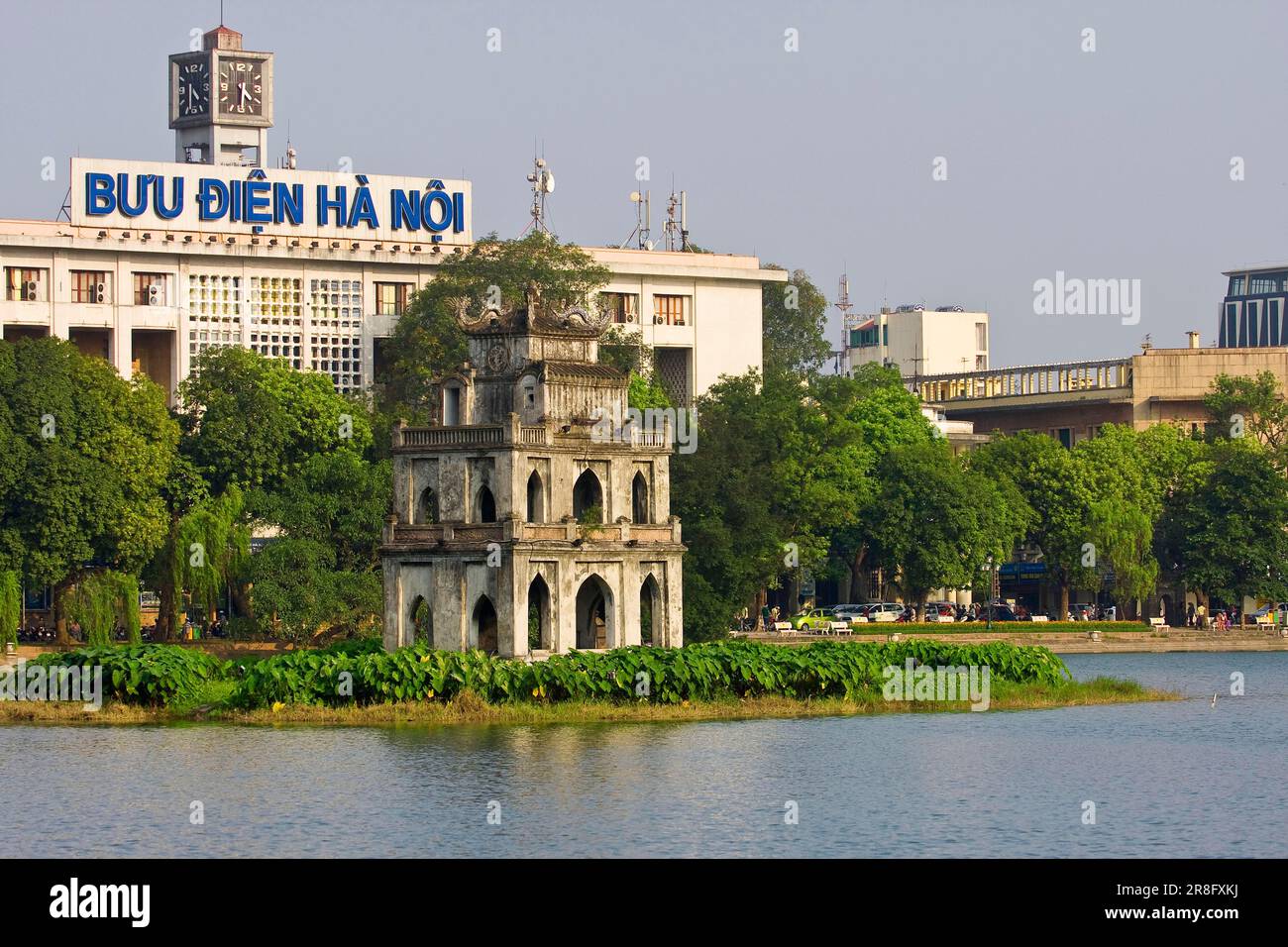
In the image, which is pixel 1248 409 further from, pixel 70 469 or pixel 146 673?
pixel 146 673

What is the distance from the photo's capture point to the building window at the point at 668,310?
469 feet

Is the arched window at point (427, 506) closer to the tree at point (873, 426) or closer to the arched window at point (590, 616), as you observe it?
the arched window at point (590, 616)

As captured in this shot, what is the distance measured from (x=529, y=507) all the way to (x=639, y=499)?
174 inches

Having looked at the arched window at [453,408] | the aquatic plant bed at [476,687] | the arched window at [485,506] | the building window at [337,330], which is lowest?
the aquatic plant bed at [476,687]

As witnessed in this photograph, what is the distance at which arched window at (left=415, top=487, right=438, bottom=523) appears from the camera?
79.8 m

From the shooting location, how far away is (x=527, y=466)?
78188 mm

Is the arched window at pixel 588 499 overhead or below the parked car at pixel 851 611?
overhead

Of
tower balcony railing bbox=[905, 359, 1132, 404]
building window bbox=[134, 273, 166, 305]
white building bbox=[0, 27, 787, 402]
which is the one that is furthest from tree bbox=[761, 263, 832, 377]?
building window bbox=[134, 273, 166, 305]

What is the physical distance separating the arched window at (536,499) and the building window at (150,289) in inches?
2089

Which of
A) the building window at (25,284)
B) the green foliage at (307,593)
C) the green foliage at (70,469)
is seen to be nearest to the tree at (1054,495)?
the building window at (25,284)

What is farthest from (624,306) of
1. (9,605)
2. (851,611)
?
(9,605)

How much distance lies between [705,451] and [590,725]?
37.1 metres

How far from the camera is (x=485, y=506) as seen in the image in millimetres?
79375

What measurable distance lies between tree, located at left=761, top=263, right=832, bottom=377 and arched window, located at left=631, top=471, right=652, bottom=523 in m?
78.6
